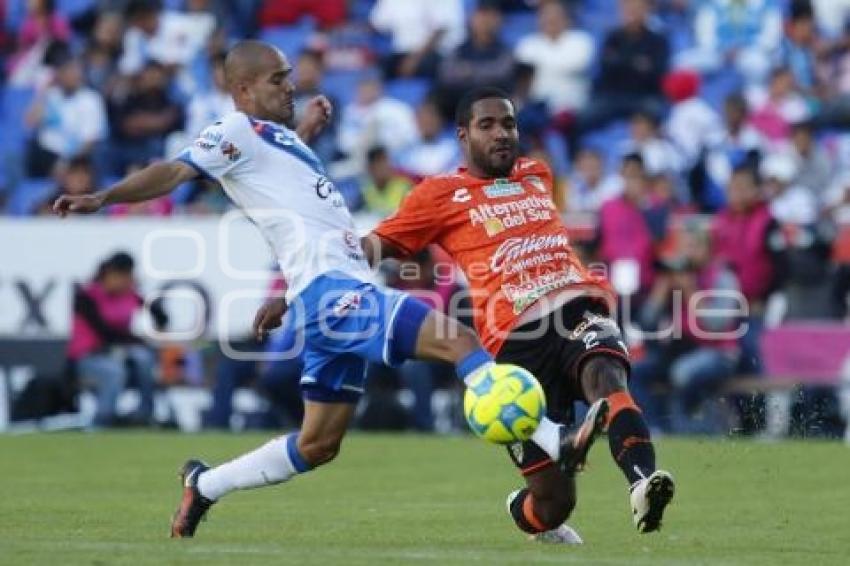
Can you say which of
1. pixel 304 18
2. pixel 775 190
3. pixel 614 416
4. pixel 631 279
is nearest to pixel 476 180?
pixel 614 416

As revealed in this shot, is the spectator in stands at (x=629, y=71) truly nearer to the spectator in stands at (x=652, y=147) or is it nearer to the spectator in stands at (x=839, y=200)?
the spectator in stands at (x=652, y=147)

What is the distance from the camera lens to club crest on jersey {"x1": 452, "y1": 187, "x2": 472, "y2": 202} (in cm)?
1061

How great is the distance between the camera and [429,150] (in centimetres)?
2228

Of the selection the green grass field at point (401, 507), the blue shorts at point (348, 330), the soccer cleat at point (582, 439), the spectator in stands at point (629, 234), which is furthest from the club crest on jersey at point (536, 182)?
the spectator in stands at point (629, 234)

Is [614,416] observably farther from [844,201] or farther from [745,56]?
[745,56]

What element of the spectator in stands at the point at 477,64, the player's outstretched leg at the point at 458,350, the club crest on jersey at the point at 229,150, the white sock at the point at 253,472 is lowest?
the white sock at the point at 253,472

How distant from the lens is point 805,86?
22.8m

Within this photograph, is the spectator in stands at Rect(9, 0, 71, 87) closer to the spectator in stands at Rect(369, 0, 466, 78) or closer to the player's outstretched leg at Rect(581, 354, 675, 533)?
the spectator in stands at Rect(369, 0, 466, 78)

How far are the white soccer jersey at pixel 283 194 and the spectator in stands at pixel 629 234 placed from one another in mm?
10040

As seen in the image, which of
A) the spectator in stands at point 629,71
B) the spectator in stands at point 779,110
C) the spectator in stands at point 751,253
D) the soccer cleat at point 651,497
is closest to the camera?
the soccer cleat at point 651,497

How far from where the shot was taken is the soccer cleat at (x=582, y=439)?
8.92 m

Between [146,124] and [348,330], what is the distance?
572 inches

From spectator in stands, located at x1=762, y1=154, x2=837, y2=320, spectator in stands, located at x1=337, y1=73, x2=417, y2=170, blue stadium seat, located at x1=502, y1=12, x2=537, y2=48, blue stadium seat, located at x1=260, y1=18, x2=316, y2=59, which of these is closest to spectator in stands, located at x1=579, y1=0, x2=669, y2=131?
blue stadium seat, located at x1=502, y1=12, x2=537, y2=48

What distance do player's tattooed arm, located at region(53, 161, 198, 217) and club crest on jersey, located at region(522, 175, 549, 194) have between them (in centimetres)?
187
